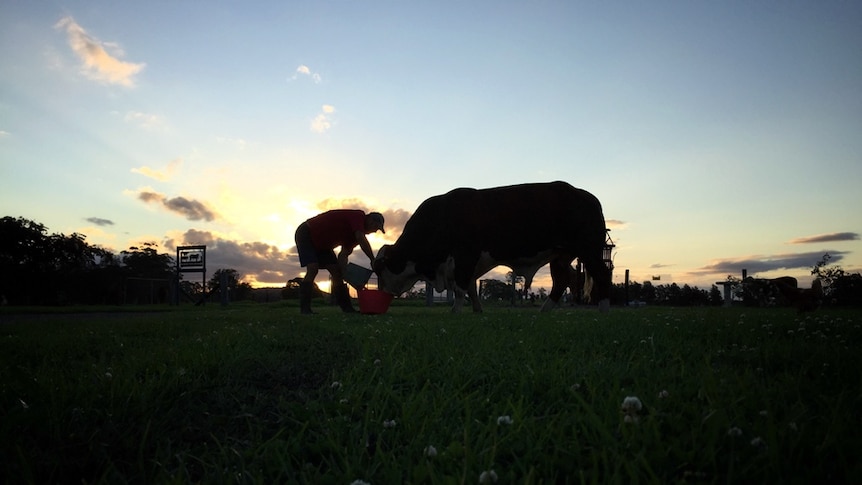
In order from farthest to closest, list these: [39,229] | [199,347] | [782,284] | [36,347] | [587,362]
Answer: [39,229]
[782,284]
[36,347]
[199,347]
[587,362]

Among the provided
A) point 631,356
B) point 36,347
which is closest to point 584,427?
point 631,356

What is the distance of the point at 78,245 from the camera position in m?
30.9

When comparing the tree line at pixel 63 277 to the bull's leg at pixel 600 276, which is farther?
Answer: the tree line at pixel 63 277

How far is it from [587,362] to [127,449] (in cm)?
316

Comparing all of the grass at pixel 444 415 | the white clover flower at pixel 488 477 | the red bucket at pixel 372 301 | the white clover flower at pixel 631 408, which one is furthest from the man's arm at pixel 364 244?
the white clover flower at pixel 488 477

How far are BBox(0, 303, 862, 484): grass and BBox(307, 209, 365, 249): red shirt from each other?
764cm

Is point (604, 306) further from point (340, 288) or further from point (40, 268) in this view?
point (40, 268)

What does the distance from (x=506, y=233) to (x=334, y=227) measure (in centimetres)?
432

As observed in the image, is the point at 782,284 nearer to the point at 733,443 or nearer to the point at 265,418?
the point at 733,443

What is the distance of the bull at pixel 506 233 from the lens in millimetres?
10773

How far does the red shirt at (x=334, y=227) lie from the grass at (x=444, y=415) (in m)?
7.64

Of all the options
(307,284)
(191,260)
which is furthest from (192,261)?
(307,284)

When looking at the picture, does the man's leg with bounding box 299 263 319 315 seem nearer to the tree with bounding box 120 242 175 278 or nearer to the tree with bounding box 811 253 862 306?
the tree with bounding box 811 253 862 306

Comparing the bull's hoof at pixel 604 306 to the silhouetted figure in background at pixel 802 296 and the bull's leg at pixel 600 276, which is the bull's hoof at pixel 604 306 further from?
the silhouetted figure in background at pixel 802 296
